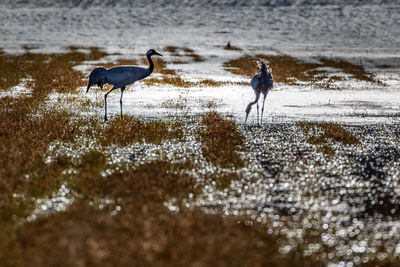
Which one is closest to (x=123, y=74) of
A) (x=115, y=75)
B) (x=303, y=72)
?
(x=115, y=75)

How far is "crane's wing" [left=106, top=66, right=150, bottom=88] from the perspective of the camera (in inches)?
548

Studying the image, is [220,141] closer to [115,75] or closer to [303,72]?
[115,75]

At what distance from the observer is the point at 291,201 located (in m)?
7.21

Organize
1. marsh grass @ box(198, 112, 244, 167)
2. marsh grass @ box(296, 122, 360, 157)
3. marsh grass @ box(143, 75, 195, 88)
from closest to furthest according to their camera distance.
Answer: marsh grass @ box(198, 112, 244, 167) → marsh grass @ box(296, 122, 360, 157) → marsh grass @ box(143, 75, 195, 88)

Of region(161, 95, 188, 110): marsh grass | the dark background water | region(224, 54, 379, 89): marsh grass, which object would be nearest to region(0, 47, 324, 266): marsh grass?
region(161, 95, 188, 110): marsh grass

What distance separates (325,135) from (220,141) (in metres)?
2.84

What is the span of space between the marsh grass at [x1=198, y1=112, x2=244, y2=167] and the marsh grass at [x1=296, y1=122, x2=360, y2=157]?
5.95 feet

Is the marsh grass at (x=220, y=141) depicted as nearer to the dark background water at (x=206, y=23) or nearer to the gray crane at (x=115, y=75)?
the gray crane at (x=115, y=75)

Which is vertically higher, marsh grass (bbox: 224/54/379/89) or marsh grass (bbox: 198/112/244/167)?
marsh grass (bbox: 198/112/244/167)

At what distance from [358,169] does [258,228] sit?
3.75m

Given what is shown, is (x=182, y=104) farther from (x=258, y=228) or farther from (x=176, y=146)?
(x=258, y=228)

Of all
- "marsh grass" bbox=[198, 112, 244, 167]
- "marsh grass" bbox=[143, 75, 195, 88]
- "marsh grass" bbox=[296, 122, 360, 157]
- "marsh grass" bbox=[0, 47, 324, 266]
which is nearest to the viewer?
"marsh grass" bbox=[0, 47, 324, 266]

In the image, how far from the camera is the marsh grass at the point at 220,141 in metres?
9.44

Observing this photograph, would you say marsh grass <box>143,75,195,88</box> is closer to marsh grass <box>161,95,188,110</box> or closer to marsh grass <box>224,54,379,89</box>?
marsh grass <box>224,54,379,89</box>
